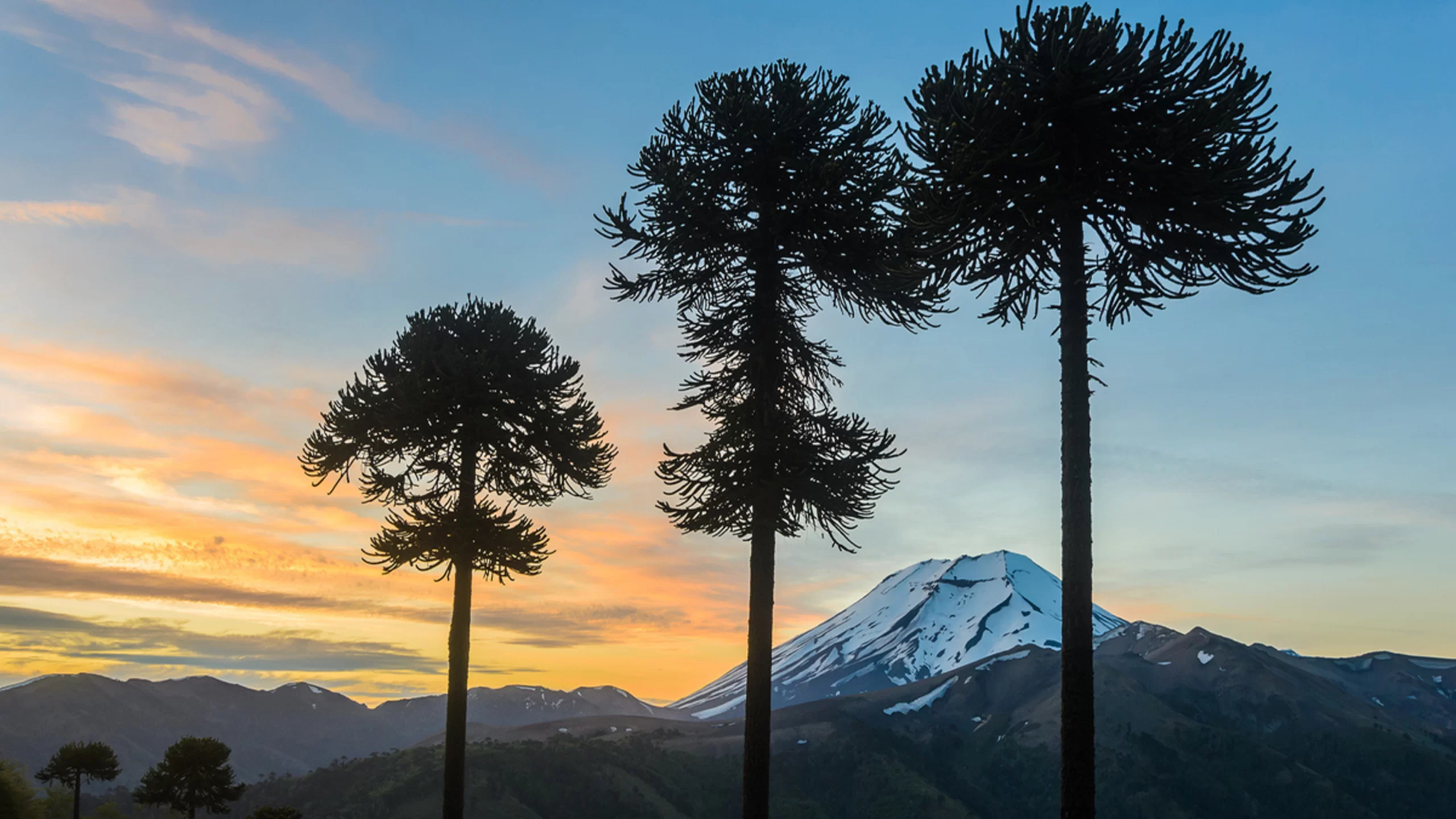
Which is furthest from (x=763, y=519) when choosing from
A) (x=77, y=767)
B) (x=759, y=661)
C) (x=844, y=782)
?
(x=844, y=782)

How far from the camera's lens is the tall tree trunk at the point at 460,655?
22.3 m

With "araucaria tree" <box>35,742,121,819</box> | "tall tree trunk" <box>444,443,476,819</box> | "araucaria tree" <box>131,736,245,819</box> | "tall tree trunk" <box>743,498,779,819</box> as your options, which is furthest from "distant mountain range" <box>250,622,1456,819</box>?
"tall tree trunk" <box>743,498,779,819</box>

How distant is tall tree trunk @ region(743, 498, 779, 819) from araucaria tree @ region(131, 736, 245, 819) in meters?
27.6

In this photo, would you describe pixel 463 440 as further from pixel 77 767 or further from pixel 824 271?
pixel 77 767

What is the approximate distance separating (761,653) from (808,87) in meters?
11.0

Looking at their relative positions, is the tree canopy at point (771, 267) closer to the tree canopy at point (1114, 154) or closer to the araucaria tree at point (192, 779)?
the tree canopy at point (1114, 154)

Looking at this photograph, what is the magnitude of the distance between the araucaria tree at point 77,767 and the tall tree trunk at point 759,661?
3432 centimetres

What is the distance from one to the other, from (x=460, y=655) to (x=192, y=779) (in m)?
21.6

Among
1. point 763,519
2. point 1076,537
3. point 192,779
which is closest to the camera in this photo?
point 1076,537

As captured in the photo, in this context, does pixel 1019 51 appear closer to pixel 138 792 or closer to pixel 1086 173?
pixel 1086 173

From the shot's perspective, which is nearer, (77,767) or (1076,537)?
(1076,537)

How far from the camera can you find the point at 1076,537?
45.9 feet

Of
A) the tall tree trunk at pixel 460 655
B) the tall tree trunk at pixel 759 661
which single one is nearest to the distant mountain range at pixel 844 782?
the tall tree trunk at pixel 460 655

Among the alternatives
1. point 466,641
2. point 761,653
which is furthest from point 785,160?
point 466,641
